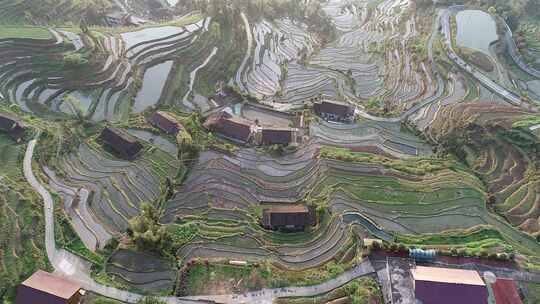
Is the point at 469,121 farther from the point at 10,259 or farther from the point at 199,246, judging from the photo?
the point at 10,259

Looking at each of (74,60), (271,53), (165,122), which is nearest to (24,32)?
(74,60)

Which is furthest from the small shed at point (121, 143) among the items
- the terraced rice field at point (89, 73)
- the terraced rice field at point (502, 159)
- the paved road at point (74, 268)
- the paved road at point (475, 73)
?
the paved road at point (475, 73)

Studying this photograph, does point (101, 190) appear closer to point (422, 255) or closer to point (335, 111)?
point (335, 111)

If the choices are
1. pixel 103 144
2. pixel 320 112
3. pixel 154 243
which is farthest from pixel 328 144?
pixel 103 144

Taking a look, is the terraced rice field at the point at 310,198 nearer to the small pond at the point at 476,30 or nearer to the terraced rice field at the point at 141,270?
the terraced rice field at the point at 141,270

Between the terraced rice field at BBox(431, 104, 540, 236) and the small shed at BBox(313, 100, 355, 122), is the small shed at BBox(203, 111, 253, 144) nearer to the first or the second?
the small shed at BBox(313, 100, 355, 122)

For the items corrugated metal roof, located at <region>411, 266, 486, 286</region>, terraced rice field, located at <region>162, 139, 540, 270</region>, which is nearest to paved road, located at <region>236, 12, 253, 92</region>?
terraced rice field, located at <region>162, 139, 540, 270</region>
